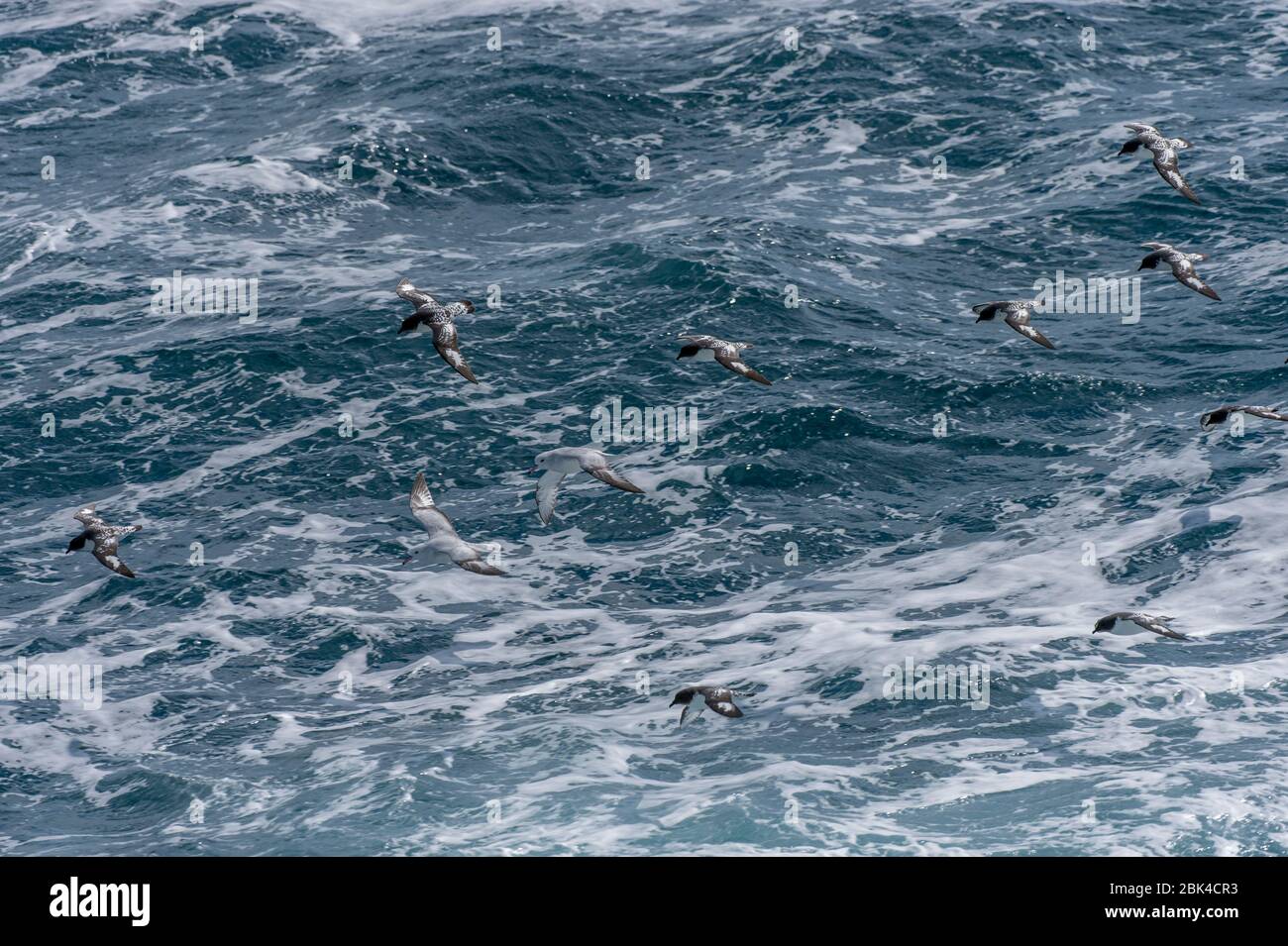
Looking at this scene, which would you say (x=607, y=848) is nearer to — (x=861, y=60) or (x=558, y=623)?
(x=558, y=623)

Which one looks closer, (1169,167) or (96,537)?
(96,537)

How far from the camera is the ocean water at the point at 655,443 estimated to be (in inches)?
1064

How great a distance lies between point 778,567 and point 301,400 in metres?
12.9

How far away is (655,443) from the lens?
37.4 metres

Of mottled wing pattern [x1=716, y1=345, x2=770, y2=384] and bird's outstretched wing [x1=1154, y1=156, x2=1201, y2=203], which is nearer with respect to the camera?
mottled wing pattern [x1=716, y1=345, x2=770, y2=384]

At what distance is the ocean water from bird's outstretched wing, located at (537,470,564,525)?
2412 millimetres

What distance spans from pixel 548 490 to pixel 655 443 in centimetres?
668

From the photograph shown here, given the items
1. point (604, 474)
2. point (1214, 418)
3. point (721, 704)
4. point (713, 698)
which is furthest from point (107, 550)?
point (1214, 418)

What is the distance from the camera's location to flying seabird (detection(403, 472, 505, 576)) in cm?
2841

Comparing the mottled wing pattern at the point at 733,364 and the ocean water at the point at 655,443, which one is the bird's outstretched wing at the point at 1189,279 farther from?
the mottled wing pattern at the point at 733,364

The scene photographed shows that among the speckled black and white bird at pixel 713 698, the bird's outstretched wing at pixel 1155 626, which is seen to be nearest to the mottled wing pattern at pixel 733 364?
the speckled black and white bird at pixel 713 698

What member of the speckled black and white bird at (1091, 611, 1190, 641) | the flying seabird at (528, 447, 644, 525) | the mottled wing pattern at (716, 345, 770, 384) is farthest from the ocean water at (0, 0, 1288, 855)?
the mottled wing pattern at (716, 345, 770, 384)

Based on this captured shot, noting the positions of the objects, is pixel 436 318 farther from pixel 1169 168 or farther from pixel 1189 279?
pixel 1169 168

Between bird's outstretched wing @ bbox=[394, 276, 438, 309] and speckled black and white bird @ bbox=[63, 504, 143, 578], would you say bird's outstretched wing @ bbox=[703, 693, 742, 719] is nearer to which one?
bird's outstretched wing @ bbox=[394, 276, 438, 309]
